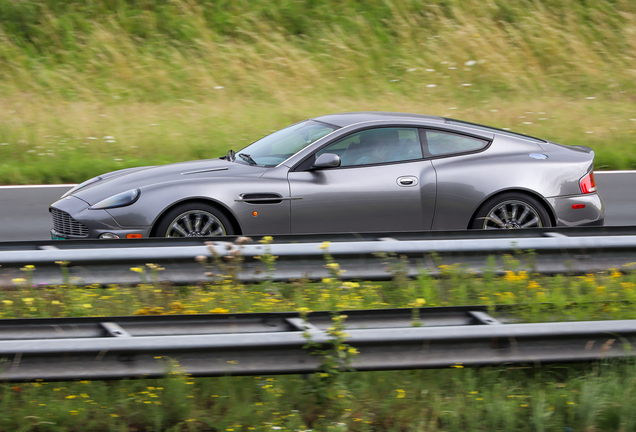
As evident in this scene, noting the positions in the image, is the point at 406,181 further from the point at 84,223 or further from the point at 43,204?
the point at 43,204

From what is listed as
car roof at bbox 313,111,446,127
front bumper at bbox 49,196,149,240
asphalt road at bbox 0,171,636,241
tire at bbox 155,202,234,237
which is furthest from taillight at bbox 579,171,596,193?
front bumper at bbox 49,196,149,240

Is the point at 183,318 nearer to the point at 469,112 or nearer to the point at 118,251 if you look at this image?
the point at 118,251

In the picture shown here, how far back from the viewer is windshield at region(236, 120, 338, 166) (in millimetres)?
6352

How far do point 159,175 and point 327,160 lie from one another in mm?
1526

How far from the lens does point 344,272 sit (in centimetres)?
437

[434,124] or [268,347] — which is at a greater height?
[434,124]

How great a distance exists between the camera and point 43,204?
881 cm

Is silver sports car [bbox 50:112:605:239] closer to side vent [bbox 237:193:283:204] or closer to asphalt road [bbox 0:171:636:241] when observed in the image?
side vent [bbox 237:193:283:204]

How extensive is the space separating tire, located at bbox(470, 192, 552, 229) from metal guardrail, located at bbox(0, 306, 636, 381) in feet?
9.50

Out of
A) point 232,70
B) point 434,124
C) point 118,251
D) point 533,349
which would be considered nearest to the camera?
point 533,349

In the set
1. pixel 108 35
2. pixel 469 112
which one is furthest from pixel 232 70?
pixel 469 112

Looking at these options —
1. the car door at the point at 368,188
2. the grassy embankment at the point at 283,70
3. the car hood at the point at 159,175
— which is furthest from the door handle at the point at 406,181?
the grassy embankment at the point at 283,70

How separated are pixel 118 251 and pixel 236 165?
2320mm

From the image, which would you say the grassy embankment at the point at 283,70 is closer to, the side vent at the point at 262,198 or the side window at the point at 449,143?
the side vent at the point at 262,198
